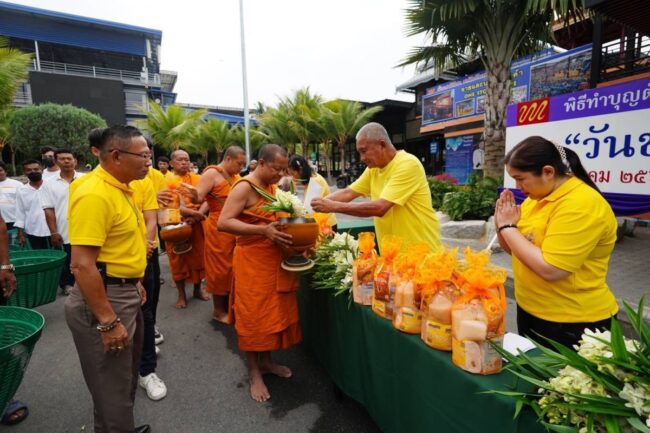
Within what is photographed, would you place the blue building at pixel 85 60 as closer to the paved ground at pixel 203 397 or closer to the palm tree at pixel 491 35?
the palm tree at pixel 491 35

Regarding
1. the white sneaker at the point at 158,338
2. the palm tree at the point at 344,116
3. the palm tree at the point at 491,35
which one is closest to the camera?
the white sneaker at the point at 158,338

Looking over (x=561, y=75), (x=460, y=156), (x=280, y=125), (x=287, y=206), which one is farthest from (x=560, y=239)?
(x=280, y=125)

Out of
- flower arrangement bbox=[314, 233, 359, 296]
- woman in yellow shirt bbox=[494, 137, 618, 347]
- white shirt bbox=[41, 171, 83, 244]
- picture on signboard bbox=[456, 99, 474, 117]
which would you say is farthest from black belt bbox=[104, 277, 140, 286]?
picture on signboard bbox=[456, 99, 474, 117]

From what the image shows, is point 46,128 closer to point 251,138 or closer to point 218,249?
point 251,138

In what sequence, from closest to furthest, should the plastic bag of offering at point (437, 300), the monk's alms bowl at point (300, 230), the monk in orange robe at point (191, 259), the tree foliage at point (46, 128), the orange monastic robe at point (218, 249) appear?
the plastic bag of offering at point (437, 300), the monk's alms bowl at point (300, 230), the orange monastic robe at point (218, 249), the monk in orange robe at point (191, 259), the tree foliage at point (46, 128)

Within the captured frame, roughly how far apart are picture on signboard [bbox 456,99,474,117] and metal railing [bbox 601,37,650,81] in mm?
6719

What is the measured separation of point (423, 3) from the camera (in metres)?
6.11

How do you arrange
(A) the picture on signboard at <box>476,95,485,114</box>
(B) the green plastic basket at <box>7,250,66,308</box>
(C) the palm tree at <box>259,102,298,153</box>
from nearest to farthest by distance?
1. (B) the green plastic basket at <box>7,250,66,308</box>
2. (A) the picture on signboard at <box>476,95,485,114</box>
3. (C) the palm tree at <box>259,102,298,153</box>

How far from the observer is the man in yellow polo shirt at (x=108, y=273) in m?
1.61

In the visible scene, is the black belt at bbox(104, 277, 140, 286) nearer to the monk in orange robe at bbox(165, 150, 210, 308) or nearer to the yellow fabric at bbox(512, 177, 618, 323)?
the yellow fabric at bbox(512, 177, 618, 323)

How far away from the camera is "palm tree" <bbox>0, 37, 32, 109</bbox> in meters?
7.91

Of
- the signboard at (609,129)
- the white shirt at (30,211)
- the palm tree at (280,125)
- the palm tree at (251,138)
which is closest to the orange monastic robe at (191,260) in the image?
the white shirt at (30,211)

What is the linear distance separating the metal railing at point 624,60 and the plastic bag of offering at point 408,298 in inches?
344

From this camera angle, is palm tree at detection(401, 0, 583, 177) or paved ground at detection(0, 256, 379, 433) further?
palm tree at detection(401, 0, 583, 177)
